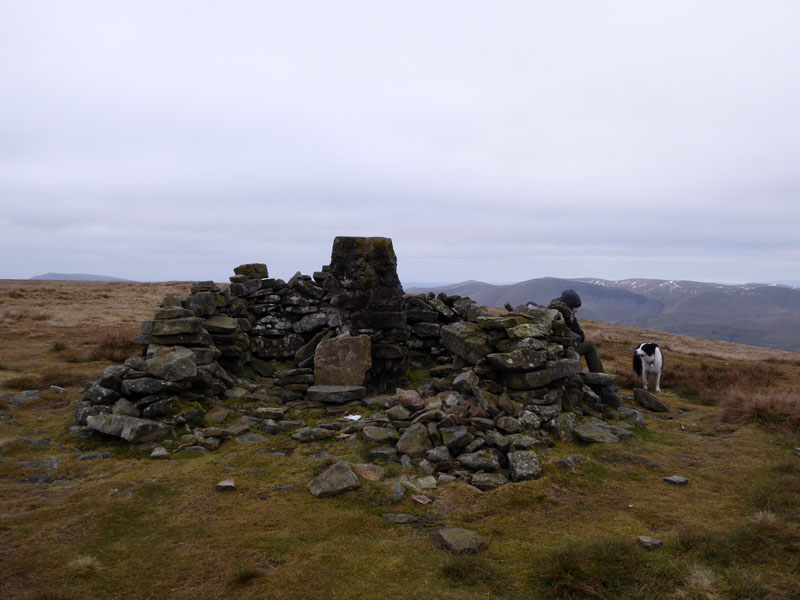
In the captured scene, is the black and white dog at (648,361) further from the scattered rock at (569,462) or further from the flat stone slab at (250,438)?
the flat stone slab at (250,438)

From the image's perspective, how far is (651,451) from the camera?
9.04 m

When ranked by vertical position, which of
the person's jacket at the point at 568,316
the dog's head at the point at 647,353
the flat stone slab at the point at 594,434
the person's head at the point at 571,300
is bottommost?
the flat stone slab at the point at 594,434

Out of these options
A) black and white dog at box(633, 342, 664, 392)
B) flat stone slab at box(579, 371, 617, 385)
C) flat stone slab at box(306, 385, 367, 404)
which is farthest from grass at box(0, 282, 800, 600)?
black and white dog at box(633, 342, 664, 392)

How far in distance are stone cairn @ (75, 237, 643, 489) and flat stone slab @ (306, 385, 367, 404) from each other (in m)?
0.03

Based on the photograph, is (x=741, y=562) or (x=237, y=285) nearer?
(x=741, y=562)

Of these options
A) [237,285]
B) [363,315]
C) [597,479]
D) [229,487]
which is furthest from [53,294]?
[597,479]

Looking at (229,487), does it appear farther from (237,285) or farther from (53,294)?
(53,294)

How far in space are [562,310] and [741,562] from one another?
871 centimetres

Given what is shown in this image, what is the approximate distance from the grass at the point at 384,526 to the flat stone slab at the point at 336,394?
2.35 meters

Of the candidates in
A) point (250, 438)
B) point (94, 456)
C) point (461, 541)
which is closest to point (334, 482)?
point (461, 541)

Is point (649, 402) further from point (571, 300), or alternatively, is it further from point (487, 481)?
point (487, 481)

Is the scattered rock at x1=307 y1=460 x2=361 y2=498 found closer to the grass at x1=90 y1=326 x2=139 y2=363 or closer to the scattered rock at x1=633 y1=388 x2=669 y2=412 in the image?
the scattered rock at x1=633 y1=388 x2=669 y2=412

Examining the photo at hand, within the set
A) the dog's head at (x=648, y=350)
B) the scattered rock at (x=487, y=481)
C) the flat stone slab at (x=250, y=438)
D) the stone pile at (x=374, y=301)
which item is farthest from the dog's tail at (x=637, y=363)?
the flat stone slab at (x=250, y=438)

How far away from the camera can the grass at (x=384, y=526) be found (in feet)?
15.9
